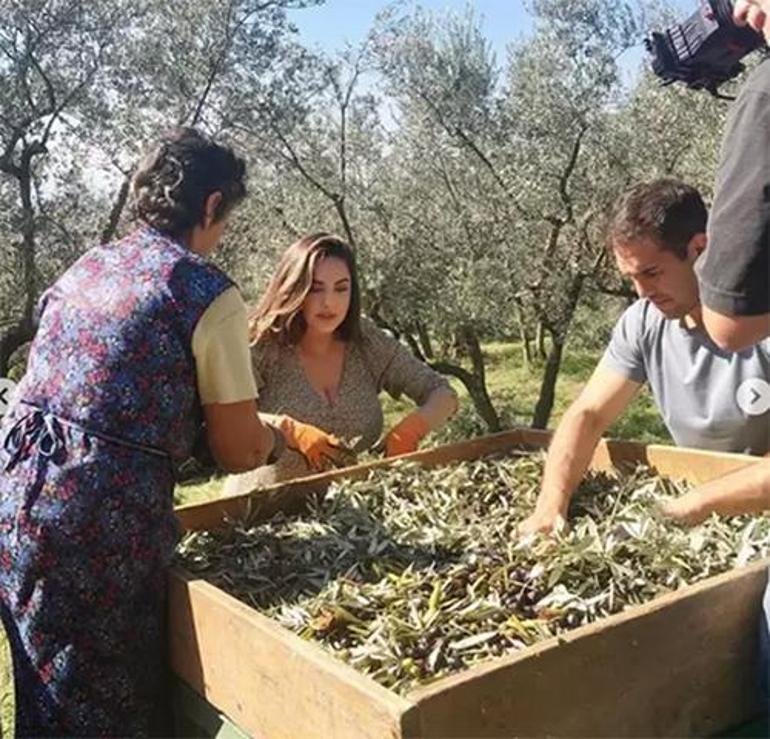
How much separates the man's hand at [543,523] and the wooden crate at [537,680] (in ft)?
1.95

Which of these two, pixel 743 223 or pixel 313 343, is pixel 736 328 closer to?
pixel 743 223

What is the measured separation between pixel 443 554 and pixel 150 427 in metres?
0.74

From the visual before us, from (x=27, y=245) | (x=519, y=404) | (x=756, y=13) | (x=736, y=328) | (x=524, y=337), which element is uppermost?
(x=27, y=245)

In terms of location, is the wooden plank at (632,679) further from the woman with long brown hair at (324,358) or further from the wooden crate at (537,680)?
the woman with long brown hair at (324,358)

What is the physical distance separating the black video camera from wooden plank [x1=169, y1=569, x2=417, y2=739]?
1.81 metres

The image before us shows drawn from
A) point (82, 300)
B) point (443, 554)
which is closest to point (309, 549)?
point (443, 554)

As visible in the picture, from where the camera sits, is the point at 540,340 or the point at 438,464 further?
the point at 540,340

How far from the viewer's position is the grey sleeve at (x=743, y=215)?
152 centimetres

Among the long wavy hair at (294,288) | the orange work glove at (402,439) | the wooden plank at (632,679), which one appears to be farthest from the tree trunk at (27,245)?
the wooden plank at (632,679)

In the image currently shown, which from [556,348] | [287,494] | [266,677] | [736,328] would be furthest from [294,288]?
[556,348]

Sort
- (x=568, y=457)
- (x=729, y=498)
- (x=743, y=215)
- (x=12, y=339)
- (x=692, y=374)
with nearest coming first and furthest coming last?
(x=743, y=215), (x=729, y=498), (x=568, y=457), (x=692, y=374), (x=12, y=339)

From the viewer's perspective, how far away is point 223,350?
2.38m

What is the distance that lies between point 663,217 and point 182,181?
1.46 m

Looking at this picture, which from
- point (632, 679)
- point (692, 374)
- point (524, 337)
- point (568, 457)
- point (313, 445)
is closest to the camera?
point (632, 679)
